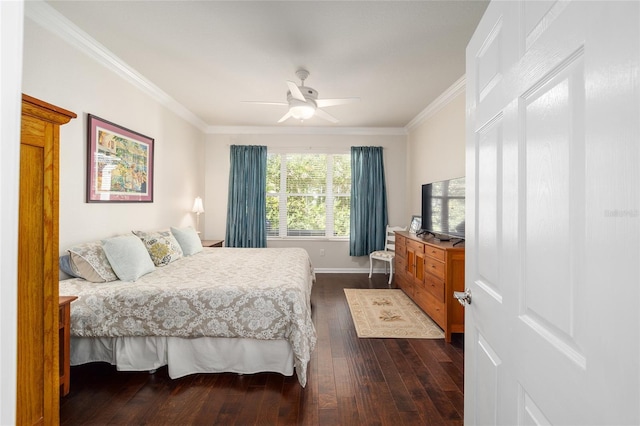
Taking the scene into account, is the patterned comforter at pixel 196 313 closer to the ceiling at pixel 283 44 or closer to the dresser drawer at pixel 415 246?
the dresser drawer at pixel 415 246

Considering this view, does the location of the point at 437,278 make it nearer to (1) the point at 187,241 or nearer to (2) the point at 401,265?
(2) the point at 401,265

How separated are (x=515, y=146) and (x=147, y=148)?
3990 mm

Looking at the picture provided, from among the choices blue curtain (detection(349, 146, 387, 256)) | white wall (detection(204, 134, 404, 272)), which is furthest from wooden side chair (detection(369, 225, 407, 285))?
white wall (detection(204, 134, 404, 272))

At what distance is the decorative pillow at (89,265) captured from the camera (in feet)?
8.27

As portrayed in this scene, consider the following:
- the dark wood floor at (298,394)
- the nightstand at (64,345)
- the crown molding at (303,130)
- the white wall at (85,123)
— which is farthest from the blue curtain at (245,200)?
the nightstand at (64,345)

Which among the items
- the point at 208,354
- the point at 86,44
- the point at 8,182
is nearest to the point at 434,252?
the point at 208,354

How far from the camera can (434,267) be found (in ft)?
10.8

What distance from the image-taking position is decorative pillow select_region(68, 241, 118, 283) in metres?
2.52

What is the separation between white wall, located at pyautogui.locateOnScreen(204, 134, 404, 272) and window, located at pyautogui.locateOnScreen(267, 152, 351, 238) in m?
0.19

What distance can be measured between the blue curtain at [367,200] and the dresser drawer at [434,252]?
216cm

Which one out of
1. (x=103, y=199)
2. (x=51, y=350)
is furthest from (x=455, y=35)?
(x=103, y=199)

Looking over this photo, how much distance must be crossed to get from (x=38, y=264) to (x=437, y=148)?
14.4 ft

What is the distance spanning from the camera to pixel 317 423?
5.95 feet

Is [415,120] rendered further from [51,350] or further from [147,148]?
[51,350]
